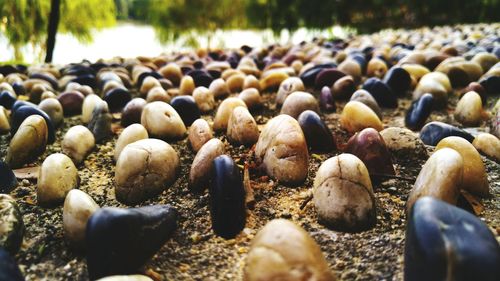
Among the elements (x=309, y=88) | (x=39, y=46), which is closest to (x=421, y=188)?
(x=309, y=88)

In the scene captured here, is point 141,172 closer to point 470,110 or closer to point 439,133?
point 439,133

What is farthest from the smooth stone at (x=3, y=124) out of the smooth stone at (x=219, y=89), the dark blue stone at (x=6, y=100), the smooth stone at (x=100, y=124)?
the smooth stone at (x=219, y=89)

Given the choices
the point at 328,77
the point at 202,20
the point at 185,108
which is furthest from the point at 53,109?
the point at 202,20

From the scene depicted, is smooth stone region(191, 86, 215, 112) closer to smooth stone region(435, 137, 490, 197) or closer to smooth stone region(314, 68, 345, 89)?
smooth stone region(314, 68, 345, 89)

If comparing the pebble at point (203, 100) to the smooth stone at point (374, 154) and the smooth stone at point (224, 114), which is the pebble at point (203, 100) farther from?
the smooth stone at point (374, 154)

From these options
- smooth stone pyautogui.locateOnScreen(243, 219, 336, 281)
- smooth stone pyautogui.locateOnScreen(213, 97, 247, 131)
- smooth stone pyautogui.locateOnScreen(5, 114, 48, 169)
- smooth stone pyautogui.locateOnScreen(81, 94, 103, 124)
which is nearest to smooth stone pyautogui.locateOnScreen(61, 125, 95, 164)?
smooth stone pyautogui.locateOnScreen(5, 114, 48, 169)

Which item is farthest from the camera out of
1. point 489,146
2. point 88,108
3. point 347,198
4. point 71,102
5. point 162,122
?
point 71,102
